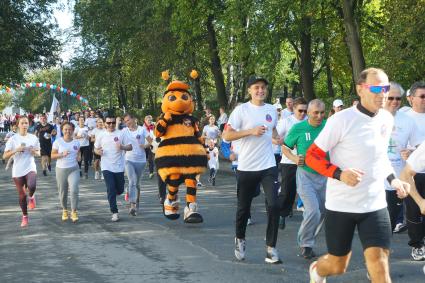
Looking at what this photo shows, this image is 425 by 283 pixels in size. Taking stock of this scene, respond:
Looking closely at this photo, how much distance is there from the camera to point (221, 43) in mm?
31781

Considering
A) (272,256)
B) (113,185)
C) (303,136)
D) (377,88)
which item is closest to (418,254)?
(272,256)

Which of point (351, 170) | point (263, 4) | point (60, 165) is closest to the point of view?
point (351, 170)

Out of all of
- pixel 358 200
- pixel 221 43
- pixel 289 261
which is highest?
pixel 221 43

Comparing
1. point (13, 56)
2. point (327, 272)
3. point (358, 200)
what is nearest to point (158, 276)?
point (327, 272)

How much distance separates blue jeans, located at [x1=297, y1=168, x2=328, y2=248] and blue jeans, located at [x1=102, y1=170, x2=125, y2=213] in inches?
156

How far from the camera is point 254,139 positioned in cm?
754

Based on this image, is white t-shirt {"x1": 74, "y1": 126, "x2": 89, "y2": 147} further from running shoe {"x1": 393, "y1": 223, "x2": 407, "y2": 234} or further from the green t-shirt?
the green t-shirt

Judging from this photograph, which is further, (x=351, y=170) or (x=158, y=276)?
(x=158, y=276)

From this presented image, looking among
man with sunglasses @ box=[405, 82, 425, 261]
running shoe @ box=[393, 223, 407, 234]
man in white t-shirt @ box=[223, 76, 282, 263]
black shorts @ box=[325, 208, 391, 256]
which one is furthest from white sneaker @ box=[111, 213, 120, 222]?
black shorts @ box=[325, 208, 391, 256]

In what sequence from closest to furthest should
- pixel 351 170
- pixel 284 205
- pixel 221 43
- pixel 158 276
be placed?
1. pixel 351 170
2. pixel 158 276
3. pixel 284 205
4. pixel 221 43

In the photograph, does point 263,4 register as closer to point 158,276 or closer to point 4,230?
point 4,230

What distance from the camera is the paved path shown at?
6.87m

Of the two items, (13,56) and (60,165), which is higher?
(13,56)

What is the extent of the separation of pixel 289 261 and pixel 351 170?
9.51 feet
